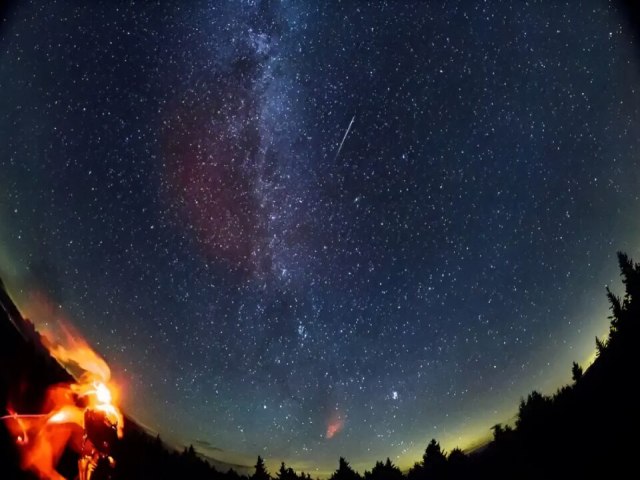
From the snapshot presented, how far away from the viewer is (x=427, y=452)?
2594cm

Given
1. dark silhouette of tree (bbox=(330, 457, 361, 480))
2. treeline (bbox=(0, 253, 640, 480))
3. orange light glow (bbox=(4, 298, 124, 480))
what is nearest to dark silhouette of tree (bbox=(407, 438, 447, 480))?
treeline (bbox=(0, 253, 640, 480))

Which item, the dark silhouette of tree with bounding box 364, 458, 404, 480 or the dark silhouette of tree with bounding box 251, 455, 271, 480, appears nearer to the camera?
the dark silhouette of tree with bounding box 364, 458, 404, 480

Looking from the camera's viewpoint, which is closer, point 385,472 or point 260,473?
point 385,472

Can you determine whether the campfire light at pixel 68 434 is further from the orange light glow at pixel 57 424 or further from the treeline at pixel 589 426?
the treeline at pixel 589 426

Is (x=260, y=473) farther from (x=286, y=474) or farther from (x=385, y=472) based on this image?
(x=385, y=472)

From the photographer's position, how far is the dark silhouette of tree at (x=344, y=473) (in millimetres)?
29881

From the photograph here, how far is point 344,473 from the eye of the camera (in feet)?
99.5

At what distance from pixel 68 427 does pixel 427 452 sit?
89.2ft

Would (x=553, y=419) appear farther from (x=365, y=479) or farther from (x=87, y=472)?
(x=87, y=472)

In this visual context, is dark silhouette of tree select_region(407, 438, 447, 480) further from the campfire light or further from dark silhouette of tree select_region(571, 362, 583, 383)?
the campfire light

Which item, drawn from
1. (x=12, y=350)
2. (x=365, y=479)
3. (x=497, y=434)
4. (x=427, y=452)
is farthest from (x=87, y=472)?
Answer: (x=365, y=479)

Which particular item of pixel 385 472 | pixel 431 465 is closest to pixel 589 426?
pixel 431 465

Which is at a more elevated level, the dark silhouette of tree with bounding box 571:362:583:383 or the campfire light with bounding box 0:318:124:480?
the dark silhouette of tree with bounding box 571:362:583:383

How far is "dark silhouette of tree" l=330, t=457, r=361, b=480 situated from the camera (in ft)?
98.0
